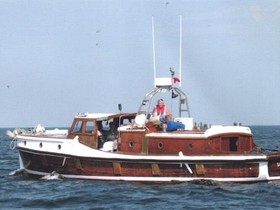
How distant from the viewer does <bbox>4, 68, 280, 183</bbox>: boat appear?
21984mm

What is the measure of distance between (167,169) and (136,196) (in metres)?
2.59

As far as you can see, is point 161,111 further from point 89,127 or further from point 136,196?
point 136,196

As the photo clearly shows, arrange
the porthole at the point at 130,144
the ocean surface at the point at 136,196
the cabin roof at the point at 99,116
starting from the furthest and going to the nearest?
the cabin roof at the point at 99,116 → the porthole at the point at 130,144 → the ocean surface at the point at 136,196

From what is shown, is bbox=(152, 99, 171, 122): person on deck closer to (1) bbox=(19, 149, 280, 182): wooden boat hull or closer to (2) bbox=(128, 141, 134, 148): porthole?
(2) bbox=(128, 141, 134, 148): porthole

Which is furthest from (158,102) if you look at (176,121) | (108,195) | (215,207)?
(215,207)

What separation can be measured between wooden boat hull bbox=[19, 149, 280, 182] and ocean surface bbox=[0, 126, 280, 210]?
36cm

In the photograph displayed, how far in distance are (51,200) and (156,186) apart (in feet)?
13.2

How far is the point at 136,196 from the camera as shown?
20.3 m

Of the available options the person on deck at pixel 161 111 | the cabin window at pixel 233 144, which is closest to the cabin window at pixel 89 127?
the person on deck at pixel 161 111

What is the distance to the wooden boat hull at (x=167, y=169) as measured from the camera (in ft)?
71.6

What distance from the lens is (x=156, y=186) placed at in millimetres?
22062

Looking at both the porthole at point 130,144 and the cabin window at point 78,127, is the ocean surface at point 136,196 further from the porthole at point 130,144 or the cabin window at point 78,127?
the cabin window at point 78,127

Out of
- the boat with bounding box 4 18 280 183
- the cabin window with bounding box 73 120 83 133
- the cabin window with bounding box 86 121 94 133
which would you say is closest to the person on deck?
the boat with bounding box 4 18 280 183

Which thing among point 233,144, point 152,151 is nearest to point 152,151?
point 152,151
